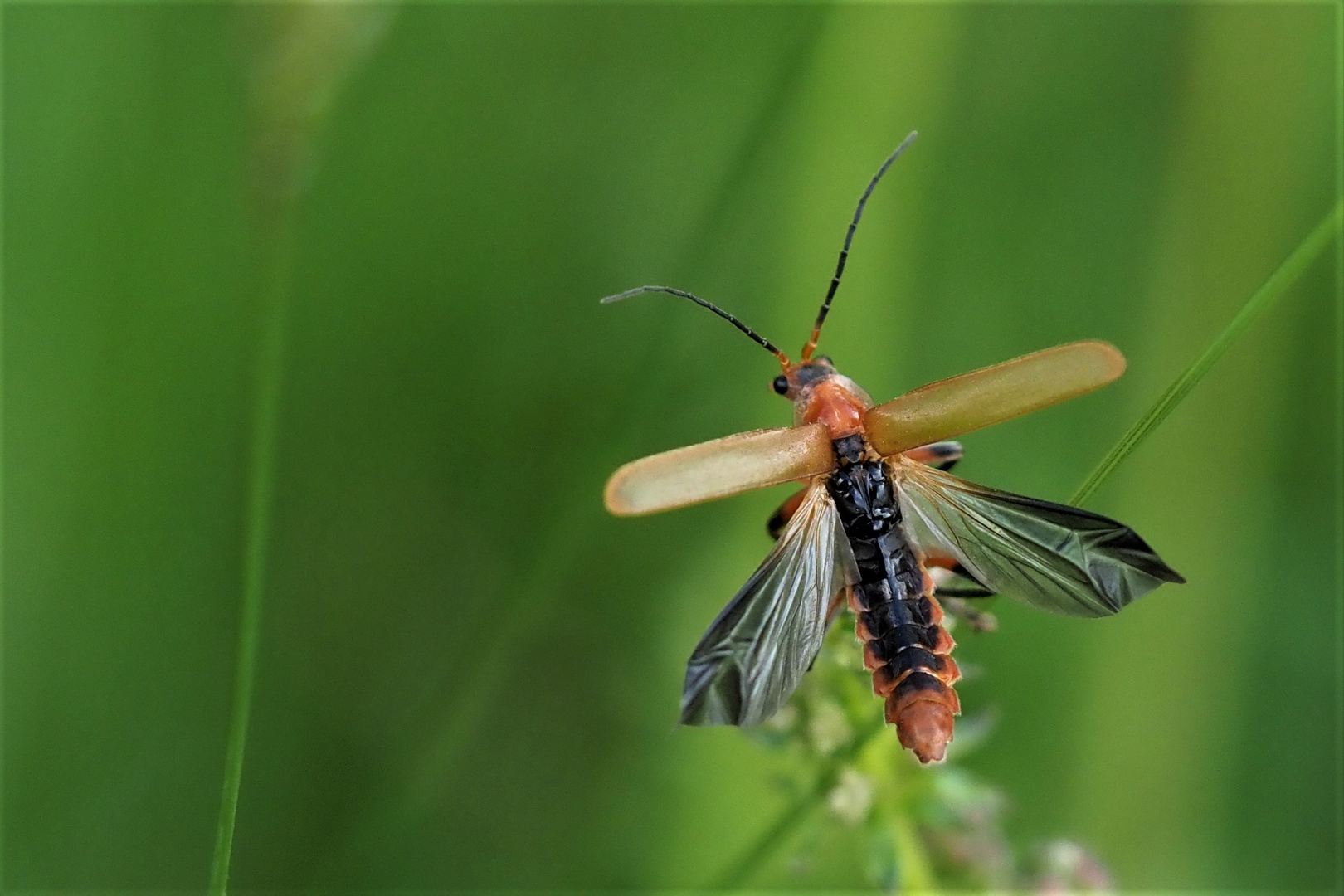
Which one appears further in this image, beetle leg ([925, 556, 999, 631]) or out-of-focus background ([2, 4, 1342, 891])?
out-of-focus background ([2, 4, 1342, 891])

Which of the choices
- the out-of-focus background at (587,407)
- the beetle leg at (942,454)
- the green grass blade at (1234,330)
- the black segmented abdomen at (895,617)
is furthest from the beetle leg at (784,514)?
the out-of-focus background at (587,407)

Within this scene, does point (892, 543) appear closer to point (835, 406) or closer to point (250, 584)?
point (835, 406)

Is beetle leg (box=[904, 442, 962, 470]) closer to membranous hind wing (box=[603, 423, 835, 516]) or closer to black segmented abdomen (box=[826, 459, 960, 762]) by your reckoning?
black segmented abdomen (box=[826, 459, 960, 762])

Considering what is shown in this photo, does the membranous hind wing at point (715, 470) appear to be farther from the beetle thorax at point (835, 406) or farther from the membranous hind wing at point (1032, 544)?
the membranous hind wing at point (1032, 544)

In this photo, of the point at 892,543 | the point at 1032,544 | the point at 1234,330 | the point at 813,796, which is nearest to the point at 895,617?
the point at 892,543

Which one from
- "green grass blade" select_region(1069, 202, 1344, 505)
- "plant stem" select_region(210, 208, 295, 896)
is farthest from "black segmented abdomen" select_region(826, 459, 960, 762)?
"plant stem" select_region(210, 208, 295, 896)

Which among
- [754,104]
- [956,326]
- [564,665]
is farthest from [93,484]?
[956,326]

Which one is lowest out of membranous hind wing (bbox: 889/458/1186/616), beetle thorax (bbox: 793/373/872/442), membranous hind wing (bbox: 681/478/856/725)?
membranous hind wing (bbox: 681/478/856/725)
